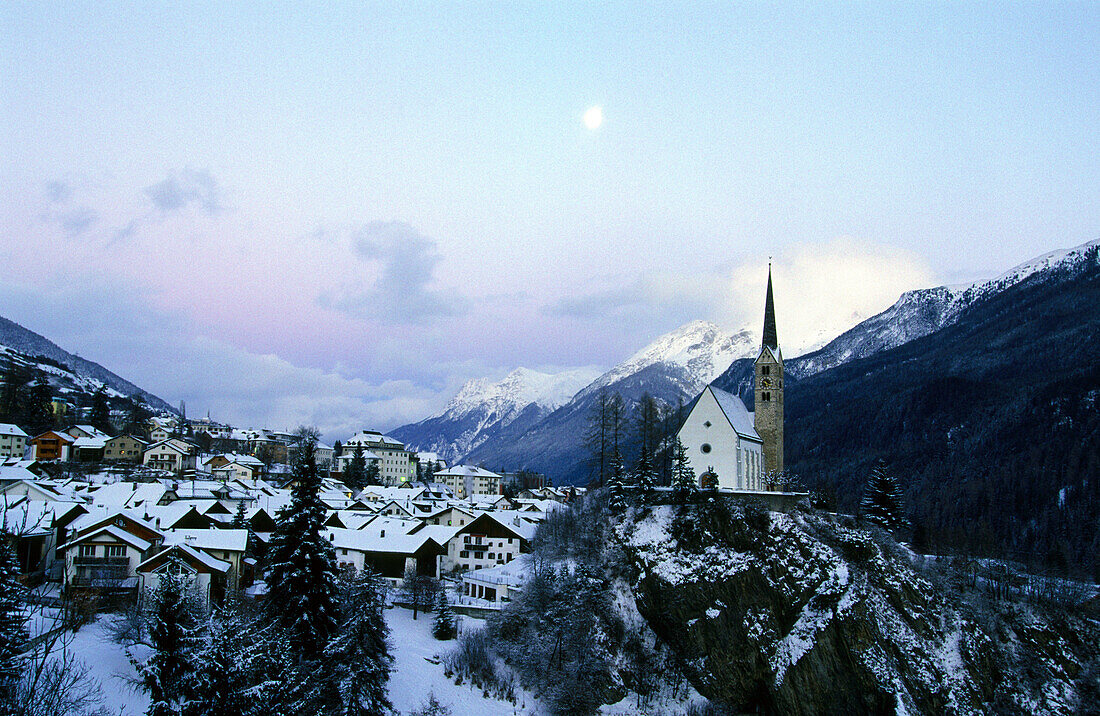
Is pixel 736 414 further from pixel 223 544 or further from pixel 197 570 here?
pixel 197 570

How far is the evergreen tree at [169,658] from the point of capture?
22.9 metres

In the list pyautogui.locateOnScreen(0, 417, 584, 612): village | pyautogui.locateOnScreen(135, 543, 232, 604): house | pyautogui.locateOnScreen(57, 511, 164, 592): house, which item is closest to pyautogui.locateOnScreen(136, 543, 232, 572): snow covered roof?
pyautogui.locateOnScreen(135, 543, 232, 604): house

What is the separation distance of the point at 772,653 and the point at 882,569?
986 centimetres

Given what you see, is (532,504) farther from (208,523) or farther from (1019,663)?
(1019,663)

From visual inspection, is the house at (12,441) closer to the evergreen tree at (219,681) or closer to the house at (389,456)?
the house at (389,456)

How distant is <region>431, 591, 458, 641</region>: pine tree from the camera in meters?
53.0

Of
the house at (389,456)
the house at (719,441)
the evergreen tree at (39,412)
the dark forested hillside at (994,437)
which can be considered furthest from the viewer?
the house at (389,456)

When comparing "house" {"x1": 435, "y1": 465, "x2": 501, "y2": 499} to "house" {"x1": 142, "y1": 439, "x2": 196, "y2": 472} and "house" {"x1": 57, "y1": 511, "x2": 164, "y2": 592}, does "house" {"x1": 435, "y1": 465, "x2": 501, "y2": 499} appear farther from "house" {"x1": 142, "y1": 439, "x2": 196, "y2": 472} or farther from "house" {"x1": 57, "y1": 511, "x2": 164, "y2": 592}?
"house" {"x1": 57, "y1": 511, "x2": 164, "y2": 592}

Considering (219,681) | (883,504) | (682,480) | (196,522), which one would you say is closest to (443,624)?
(682,480)

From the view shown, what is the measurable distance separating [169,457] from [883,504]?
106607mm

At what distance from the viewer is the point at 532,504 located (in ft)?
369

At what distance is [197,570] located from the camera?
149 feet

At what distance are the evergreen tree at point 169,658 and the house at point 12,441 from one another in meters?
104

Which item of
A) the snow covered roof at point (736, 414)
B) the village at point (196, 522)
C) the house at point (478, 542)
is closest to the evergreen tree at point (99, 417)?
the village at point (196, 522)
